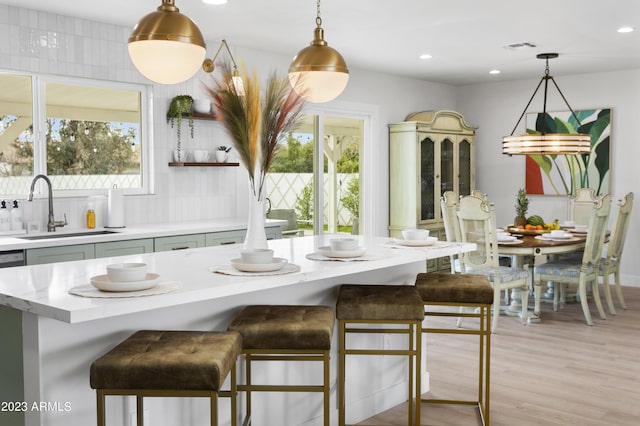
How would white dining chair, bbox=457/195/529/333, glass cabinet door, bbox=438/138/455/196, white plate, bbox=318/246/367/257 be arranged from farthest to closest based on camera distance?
glass cabinet door, bbox=438/138/455/196, white dining chair, bbox=457/195/529/333, white plate, bbox=318/246/367/257

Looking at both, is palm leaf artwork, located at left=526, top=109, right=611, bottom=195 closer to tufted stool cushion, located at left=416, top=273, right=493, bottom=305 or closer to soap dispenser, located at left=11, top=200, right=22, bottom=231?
tufted stool cushion, located at left=416, top=273, right=493, bottom=305

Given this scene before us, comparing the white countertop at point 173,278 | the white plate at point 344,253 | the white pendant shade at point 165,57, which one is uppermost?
the white pendant shade at point 165,57

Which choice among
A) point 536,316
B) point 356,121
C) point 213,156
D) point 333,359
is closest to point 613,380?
point 536,316

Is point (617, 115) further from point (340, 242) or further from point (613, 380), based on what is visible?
point (340, 242)

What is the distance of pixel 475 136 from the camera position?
822cm

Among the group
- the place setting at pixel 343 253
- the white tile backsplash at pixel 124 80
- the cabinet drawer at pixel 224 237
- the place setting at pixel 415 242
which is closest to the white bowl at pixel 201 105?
the white tile backsplash at pixel 124 80

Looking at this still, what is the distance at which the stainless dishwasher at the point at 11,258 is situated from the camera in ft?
12.3

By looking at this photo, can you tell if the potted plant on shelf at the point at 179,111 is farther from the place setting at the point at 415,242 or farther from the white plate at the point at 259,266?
the white plate at the point at 259,266

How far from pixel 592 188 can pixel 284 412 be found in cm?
545

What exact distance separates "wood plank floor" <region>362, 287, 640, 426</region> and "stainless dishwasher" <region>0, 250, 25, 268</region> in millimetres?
2194

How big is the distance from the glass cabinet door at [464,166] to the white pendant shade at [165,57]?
578cm

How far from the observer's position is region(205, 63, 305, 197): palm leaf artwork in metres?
2.71

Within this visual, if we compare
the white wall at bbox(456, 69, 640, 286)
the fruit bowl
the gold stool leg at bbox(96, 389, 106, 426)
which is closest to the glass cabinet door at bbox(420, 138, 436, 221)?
the white wall at bbox(456, 69, 640, 286)

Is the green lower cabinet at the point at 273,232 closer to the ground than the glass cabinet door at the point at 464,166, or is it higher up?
closer to the ground
